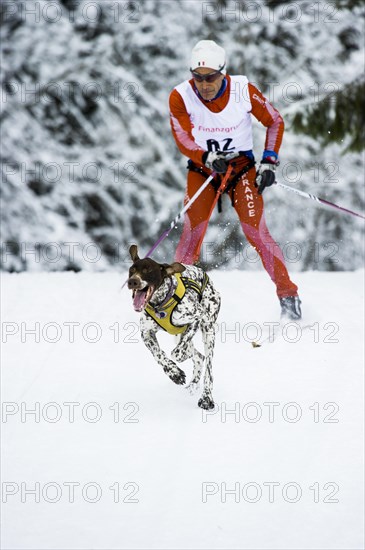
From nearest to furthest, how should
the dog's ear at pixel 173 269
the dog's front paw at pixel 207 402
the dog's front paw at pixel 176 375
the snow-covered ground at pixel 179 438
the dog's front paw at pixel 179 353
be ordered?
the snow-covered ground at pixel 179 438 → the dog's ear at pixel 173 269 → the dog's front paw at pixel 176 375 → the dog's front paw at pixel 179 353 → the dog's front paw at pixel 207 402

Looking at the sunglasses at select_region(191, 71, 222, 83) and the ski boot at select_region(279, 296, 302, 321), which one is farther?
the ski boot at select_region(279, 296, 302, 321)

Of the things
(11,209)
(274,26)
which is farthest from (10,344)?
(274,26)

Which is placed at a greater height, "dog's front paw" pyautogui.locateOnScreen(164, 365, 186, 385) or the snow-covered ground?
"dog's front paw" pyautogui.locateOnScreen(164, 365, 186, 385)

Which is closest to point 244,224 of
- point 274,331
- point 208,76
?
point 274,331

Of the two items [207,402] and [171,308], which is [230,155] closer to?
[171,308]

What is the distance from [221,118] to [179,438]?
8.42ft

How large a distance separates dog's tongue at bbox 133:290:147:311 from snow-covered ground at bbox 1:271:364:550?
2.61ft

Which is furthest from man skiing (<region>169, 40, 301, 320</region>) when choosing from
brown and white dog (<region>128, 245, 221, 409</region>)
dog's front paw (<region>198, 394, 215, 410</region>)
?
dog's front paw (<region>198, 394, 215, 410</region>)

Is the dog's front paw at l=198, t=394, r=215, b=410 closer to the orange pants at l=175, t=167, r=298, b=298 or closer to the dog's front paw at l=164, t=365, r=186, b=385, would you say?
the dog's front paw at l=164, t=365, r=186, b=385

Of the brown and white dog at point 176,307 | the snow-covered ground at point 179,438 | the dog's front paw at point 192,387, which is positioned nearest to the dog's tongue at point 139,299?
the brown and white dog at point 176,307

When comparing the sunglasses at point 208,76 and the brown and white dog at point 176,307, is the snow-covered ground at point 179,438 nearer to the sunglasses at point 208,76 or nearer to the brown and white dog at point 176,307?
the brown and white dog at point 176,307

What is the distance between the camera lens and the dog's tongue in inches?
153

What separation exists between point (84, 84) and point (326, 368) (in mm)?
10339

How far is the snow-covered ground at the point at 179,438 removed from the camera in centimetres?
343
